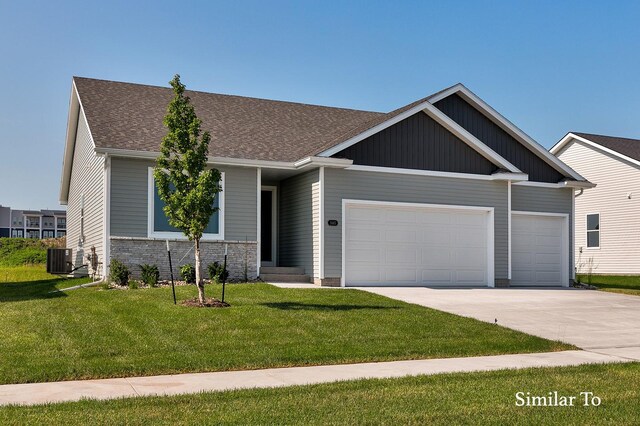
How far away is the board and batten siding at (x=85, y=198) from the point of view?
1922cm

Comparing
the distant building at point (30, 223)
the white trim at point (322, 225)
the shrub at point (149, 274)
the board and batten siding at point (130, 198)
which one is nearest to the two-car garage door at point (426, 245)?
the white trim at point (322, 225)

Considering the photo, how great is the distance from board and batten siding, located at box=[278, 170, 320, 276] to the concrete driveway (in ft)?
8.05

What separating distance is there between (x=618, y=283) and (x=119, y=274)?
17.4 meters

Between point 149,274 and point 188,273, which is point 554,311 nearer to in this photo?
point 188,273

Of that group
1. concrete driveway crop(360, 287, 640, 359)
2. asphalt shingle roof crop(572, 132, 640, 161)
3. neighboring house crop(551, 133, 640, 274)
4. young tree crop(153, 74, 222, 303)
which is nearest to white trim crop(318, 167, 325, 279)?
concrete driveway crop(360, 287, 640, 359)

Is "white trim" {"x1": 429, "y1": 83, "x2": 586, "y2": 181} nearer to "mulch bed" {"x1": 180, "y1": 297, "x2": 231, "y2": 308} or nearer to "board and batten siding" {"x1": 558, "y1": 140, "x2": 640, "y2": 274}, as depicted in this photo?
"board and batten siding" {"x1": 558, "y1": 140, "x2": 640, "y2": 274}

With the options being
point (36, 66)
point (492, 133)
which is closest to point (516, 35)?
point (492, 133)

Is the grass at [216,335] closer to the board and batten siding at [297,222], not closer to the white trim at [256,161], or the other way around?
the white trim at [256,161]

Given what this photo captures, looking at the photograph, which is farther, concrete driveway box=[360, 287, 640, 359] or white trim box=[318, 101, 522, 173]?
white trim box=[318, 101, 522, 173]

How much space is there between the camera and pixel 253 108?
24.0 metres

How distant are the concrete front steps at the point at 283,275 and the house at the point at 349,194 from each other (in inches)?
1.3

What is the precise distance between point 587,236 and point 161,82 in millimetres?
19143

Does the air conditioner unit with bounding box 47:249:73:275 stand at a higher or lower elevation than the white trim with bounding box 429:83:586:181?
lower

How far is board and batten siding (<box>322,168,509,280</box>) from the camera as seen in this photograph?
19000 mm
